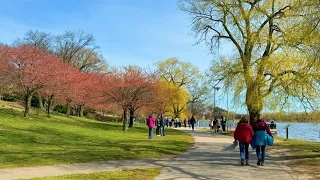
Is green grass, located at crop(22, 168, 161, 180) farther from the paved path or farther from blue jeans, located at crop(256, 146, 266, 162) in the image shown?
blue jeans, located at crop(256, 146, 266, 162)

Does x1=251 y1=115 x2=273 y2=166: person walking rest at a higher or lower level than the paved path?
higher

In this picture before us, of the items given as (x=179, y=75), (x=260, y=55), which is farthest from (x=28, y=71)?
(x=179, y=75)

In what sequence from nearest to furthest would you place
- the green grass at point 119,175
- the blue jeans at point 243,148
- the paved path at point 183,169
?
the green grass at point 119,175
the paved path at point 183,169
the blue jeans at point 243,148

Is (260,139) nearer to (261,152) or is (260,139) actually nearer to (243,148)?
(261,152)

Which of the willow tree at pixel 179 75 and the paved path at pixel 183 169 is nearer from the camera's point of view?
the paved path at pixel 183 169

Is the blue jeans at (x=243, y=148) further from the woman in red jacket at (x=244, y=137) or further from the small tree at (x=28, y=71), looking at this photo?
the small tree at (x=28, y=71)

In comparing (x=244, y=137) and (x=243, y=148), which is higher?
(x=244, y=137)

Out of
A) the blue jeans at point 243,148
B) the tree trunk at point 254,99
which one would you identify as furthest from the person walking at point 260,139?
the tree trunk at point 254,99

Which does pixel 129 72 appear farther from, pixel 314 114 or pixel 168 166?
pixel 168 166

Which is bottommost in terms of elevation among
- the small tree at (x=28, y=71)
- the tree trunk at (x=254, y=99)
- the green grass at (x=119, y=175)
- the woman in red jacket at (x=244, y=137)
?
the green grass at (x=119, y=175)

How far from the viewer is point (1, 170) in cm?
1059

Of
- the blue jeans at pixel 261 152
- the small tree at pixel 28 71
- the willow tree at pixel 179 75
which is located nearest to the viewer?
the blue jeans at pixel 261 152

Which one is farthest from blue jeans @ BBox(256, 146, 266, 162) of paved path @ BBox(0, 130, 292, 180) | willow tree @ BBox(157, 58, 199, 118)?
willow tree @ BBox(157, 58, 199, 118)

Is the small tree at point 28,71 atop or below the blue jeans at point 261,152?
atop
